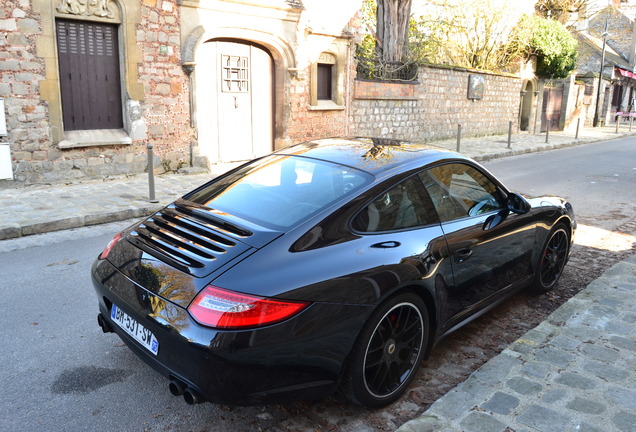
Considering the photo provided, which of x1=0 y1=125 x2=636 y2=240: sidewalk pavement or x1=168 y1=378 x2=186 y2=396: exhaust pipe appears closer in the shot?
x1=168 y1=378 x2=186 y2=396: exhaust pipe

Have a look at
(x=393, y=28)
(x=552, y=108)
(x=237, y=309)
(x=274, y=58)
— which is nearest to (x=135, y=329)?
(x=237, y=309)

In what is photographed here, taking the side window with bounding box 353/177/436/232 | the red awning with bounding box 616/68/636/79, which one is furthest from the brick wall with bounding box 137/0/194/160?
the red awning with bounding box 616/68/636/79

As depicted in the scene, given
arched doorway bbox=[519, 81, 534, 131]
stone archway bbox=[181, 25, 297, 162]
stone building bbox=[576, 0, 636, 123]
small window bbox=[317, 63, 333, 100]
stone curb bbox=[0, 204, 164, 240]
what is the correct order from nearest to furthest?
stone curb bbox=[0, 204, 164, 240]
stone archway bbox=[181, 25, 297, 162]
small window bbox=[317, 63, 333, 100]
arched doorway bbox=[519, 81, 534, 131]
stone building bbox=[576, 0, 636, 123]

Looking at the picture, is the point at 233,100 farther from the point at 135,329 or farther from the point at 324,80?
the point at 135,329

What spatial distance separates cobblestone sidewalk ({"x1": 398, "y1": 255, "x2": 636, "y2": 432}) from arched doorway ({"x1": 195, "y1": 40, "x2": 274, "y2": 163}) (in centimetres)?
962

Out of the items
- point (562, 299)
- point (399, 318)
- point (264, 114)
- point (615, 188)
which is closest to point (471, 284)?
point (399, 318)

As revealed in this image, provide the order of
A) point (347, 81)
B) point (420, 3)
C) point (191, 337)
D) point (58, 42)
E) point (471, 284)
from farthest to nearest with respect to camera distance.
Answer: point (420, 3) → point (347, 81) → point (58, 42) → point (471, 284) → point (191, 337)

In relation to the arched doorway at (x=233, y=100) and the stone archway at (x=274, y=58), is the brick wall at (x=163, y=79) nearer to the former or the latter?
the stone archway at (x=274, y=58)

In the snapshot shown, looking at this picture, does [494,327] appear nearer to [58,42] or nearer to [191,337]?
[191,337]

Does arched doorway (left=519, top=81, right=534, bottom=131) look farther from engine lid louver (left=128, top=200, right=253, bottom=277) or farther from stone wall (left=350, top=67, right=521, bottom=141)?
engine lid louver (left=128, top=200, right=253, bottom=277)

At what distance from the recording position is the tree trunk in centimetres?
1734

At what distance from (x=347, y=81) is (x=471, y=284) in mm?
12310

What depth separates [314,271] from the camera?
8.77 feet

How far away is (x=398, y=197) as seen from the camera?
3.28 meters
